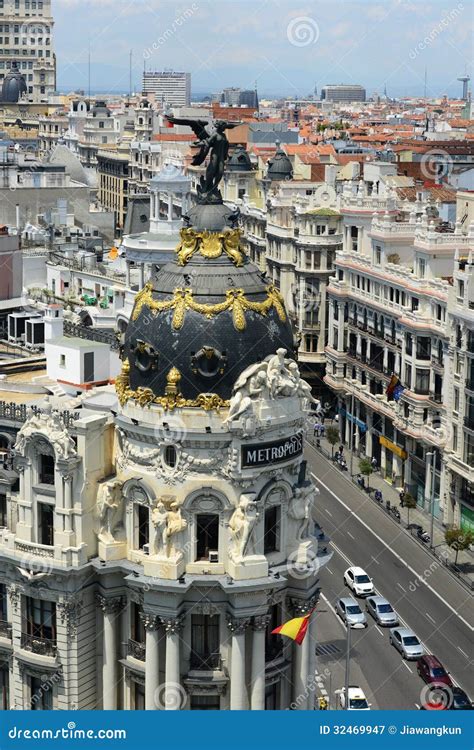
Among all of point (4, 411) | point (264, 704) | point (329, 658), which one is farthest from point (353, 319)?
point (264, 704)

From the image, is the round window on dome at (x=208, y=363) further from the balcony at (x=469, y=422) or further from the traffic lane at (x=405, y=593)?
the balcony at (x=469, y=422)

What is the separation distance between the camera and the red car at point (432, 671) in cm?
9062

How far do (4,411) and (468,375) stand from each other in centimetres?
5329

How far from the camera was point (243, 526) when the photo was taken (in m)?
59.9

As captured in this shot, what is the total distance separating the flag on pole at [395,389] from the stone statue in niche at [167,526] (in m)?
71.3

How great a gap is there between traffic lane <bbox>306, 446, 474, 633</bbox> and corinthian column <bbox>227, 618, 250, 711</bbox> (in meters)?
44.2

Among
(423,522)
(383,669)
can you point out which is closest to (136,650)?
(383,669)

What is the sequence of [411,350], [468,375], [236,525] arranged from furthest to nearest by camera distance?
1. [411,350]
2. [468,375]
3. [236,525]

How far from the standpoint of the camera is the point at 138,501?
62062mm

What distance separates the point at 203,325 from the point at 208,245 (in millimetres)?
4408

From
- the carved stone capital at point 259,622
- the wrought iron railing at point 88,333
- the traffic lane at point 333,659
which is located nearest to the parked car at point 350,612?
the traffic lane at point 333,659

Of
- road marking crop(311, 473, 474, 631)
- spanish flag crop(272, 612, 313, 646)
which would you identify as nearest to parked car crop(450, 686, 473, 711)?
road marking crop(311, 473, 474, 631)

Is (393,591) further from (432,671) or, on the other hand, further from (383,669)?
(432,671)

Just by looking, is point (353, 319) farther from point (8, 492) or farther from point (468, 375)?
point (8, 492)
